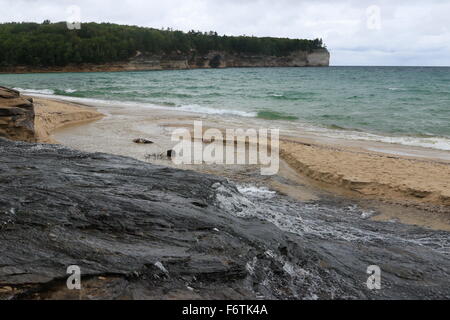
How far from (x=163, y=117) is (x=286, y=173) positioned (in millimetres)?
10579

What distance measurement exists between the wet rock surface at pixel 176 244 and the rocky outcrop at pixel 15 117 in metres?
3.33

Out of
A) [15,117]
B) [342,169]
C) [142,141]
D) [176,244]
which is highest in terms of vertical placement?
[15,117]

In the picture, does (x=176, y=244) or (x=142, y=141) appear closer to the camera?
(x=176, y=244)

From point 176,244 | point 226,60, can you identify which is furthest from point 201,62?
point 176,244

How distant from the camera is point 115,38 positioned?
102 meters

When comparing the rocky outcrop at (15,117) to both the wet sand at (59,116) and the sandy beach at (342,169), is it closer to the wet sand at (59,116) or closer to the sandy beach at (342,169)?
the sandy beach at (342,169)

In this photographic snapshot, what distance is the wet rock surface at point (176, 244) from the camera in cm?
305

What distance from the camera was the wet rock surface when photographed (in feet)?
10.00

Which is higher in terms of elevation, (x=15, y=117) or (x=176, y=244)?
(x=15, y=117)

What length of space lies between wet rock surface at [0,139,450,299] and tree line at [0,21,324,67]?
90.0 meters

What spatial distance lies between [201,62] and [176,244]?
118 m

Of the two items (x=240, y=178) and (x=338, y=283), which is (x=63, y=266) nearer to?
(x=338, y=283)

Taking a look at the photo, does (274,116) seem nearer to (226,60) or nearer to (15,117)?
A: (15,117)

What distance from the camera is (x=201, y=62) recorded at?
118312mm
